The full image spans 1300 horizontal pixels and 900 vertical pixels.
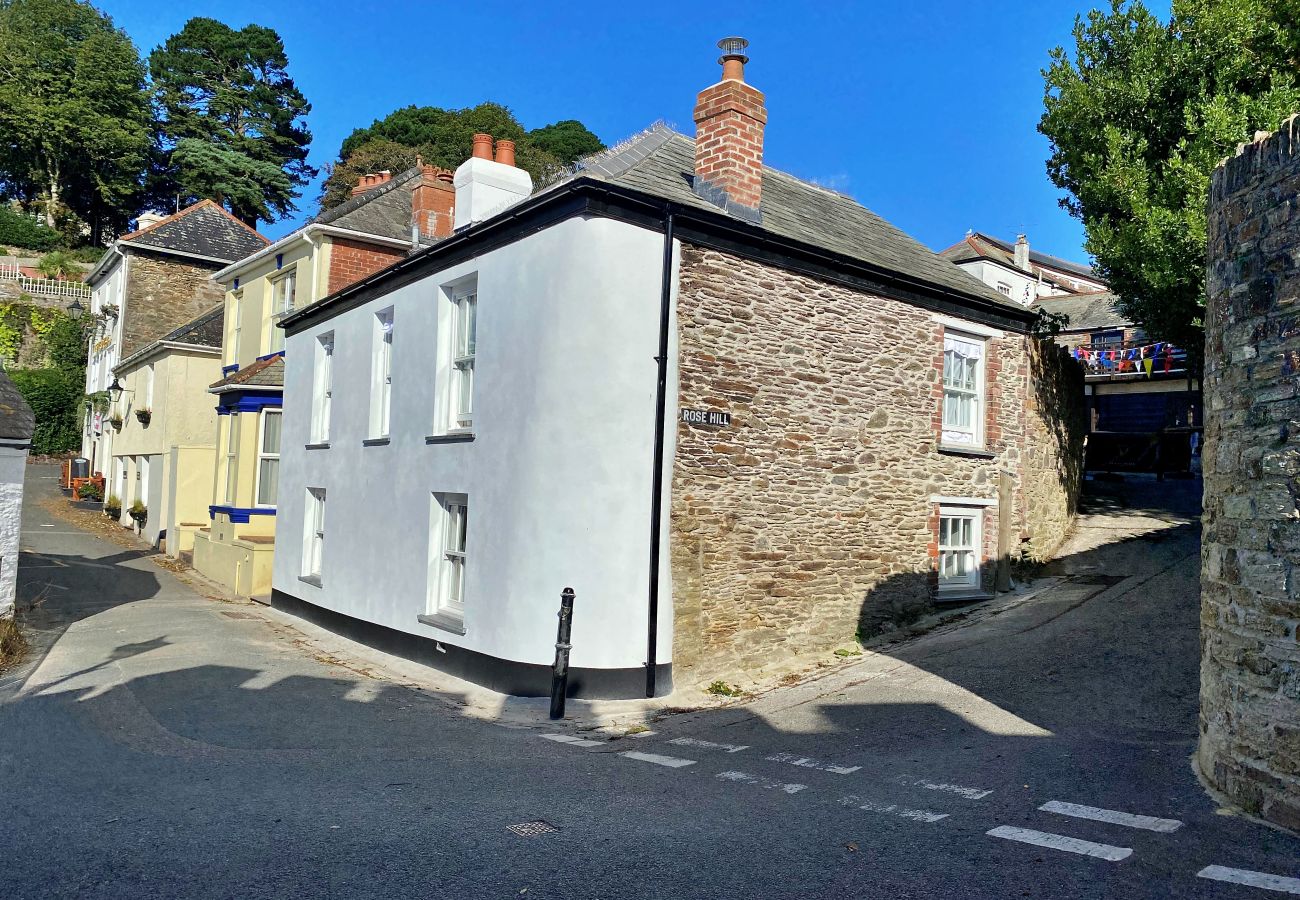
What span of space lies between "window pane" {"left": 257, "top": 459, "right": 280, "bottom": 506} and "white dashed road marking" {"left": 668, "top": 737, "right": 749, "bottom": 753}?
14.2 metres

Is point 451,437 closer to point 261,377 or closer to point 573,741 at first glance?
point 573,741

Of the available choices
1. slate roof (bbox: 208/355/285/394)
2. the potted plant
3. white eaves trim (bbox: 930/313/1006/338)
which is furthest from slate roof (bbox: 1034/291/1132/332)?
the potted plant

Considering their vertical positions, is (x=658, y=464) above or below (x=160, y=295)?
below

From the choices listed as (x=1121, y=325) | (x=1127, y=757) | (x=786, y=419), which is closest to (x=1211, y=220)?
(x=1127, y=757)

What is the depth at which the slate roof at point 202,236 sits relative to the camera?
33.1 metres

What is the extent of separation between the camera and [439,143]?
175 ft

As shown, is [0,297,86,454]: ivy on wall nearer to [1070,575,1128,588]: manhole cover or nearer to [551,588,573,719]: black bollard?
[551,588,573,719]: black bollard

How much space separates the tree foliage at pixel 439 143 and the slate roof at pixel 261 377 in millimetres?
25685

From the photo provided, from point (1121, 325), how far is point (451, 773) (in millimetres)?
33106

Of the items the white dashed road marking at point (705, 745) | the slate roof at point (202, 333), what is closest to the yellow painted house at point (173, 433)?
the slate roof at point (202, 333)

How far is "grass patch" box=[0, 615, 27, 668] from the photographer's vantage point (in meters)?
11.3

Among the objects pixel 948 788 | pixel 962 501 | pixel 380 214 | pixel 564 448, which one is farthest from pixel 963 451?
pixel 380 214

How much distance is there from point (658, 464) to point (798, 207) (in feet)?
19.8

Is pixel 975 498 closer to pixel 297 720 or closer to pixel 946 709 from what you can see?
pixel 946 709
